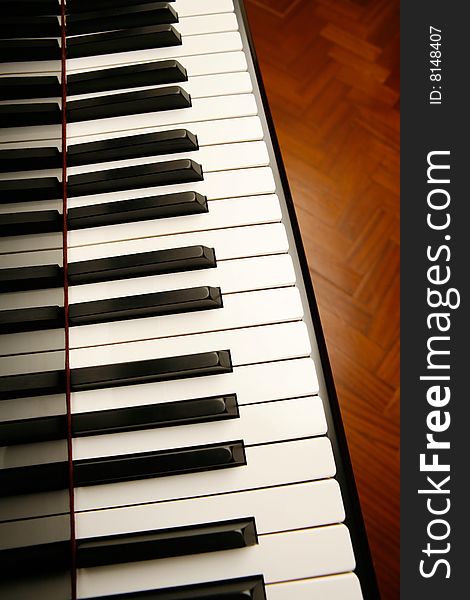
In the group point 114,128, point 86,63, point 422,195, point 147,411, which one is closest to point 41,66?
point 86,63

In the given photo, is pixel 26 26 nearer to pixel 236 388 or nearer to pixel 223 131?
pixel 223 131

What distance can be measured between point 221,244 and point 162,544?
605 mm

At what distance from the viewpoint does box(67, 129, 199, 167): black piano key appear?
1304 mm

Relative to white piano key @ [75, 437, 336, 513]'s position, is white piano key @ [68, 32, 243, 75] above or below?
above

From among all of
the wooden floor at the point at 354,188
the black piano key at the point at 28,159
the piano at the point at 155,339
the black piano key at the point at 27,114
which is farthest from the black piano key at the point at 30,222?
the wooden floor at the point at 354,188

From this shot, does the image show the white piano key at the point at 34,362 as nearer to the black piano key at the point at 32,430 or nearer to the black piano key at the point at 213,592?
the black piano key at the point at 32,430

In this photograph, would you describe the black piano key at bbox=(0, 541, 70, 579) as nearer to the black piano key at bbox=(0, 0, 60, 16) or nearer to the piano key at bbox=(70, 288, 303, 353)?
the piano key at bbox=(70, 288, 303, 353)

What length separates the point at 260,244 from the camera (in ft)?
4.11

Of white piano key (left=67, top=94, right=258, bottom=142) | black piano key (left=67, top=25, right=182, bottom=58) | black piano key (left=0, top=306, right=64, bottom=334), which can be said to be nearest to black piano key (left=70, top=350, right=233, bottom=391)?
black piano key (left=0, top=306, right=64, bottom=334)

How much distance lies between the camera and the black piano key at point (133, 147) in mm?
1304

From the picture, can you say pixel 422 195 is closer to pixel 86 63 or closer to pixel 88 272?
pixel 86 63

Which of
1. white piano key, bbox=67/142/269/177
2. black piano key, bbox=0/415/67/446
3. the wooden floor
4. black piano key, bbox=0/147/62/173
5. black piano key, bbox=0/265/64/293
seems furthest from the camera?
the wooden floor

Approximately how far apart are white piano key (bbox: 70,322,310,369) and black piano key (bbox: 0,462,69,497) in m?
0.20

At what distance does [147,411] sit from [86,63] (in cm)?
88
